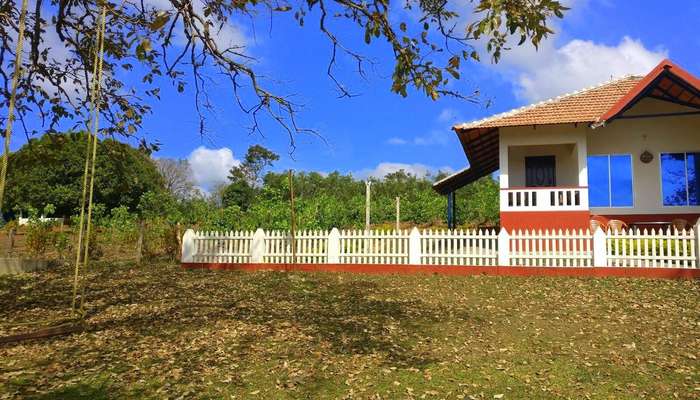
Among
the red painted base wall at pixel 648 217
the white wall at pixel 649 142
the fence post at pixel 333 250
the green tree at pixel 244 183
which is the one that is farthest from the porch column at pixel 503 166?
the green tree at pixel 244 183

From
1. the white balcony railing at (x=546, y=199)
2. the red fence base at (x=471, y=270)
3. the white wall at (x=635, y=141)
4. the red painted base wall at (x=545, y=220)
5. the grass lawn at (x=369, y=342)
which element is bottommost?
the grass lawn at (x=369, y=342)

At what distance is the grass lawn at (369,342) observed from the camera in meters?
4.80

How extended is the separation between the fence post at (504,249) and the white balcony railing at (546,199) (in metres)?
2.71

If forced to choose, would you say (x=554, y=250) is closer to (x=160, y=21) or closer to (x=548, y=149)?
(x=548, y=149)

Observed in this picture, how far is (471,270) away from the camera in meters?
11.3

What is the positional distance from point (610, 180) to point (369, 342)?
11.7 metres

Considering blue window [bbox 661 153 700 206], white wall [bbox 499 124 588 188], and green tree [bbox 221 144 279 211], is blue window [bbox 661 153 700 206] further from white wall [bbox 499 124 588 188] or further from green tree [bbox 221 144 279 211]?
green tree [bbox 221 144 279 211]

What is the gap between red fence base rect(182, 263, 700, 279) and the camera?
33.5 feet

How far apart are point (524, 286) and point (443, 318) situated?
124 inches

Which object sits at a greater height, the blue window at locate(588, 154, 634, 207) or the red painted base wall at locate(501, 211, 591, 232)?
the blue window at locate(588, 154, 634, 207)

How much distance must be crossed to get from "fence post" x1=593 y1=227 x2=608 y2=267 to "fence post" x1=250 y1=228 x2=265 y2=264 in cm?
793

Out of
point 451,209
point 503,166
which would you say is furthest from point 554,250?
point 451,209

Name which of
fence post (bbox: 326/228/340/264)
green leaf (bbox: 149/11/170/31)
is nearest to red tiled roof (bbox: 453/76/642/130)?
fence post (bbox: 326/228/340/264)

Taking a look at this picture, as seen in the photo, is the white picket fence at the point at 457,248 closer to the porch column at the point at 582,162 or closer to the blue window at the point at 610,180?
the porch column at the point at 582,162
